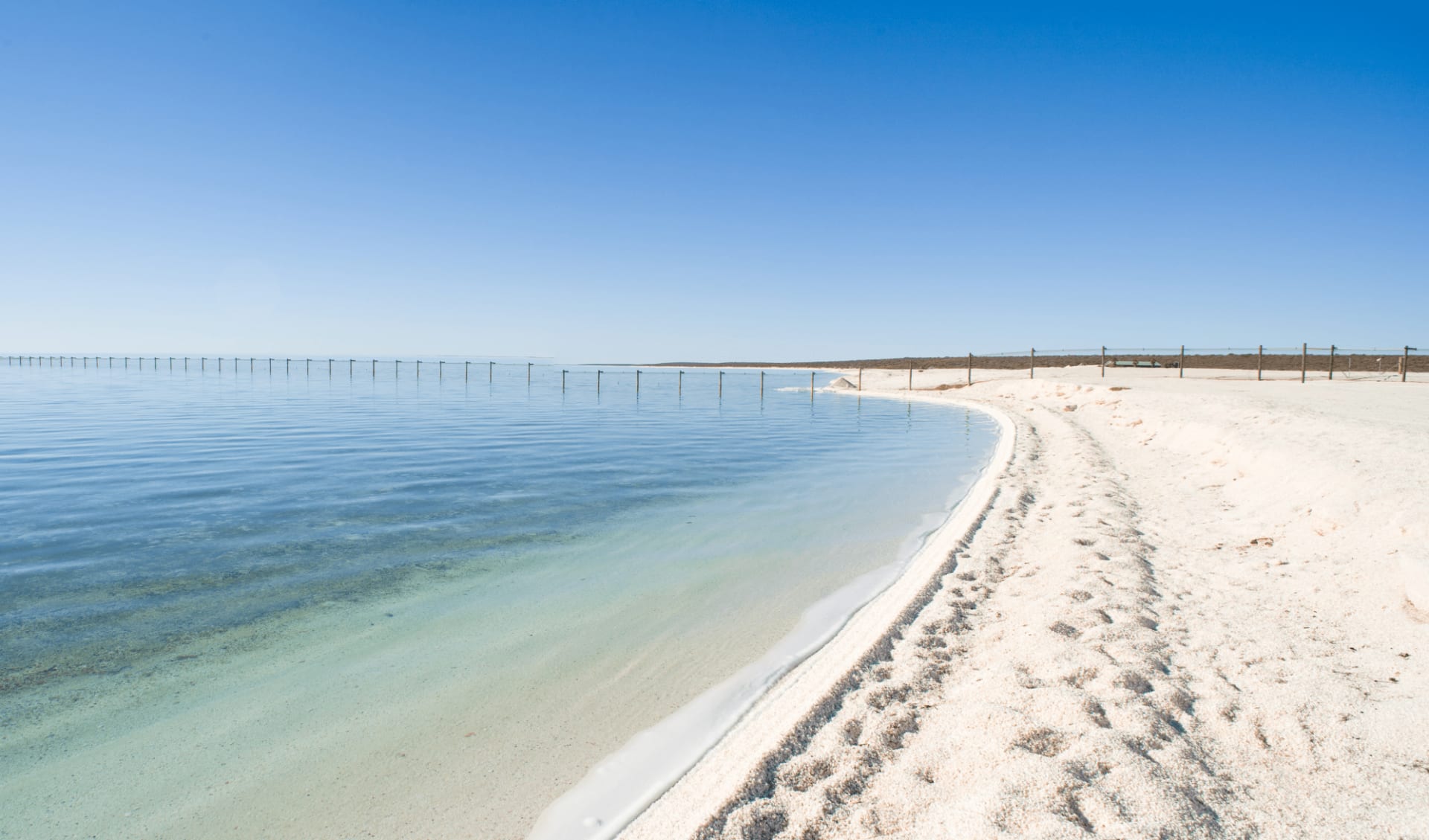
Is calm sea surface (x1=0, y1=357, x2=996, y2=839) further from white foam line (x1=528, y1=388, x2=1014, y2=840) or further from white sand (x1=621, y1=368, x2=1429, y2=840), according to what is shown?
white sand (x1=621, y1=368, x2=1429, y2=840)

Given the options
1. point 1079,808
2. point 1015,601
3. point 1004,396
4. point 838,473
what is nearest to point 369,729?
point 1079,808

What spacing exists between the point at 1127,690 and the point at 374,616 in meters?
5.54

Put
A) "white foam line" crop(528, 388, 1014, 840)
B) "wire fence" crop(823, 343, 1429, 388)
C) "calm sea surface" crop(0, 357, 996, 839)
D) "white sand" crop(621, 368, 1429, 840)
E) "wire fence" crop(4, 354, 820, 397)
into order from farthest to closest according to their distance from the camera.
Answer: "wire fence" crop(4, 354, 820, 397)
"wire fence" crop(823, 343, 1429, 388)
"calm sea surface" crop(0, 357, 996, 839)
"white foam line" crop(528, 388, 1014, 840)
"white sand" crop(621, 368, 1429, 840)

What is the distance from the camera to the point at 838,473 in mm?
13406

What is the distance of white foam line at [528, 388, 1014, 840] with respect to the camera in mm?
3076

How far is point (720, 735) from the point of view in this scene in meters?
3.86

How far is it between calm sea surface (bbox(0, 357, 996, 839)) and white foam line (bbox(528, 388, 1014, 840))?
6.7 inches

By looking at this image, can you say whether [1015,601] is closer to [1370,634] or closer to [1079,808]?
[1370,634]

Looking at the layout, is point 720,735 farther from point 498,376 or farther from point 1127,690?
point 498,376

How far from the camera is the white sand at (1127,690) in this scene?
2.71 m

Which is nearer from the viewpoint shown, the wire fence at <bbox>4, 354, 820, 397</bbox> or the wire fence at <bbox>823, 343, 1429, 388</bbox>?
the wire fence at <bbox>823, 343, 1429, 388</bbox>

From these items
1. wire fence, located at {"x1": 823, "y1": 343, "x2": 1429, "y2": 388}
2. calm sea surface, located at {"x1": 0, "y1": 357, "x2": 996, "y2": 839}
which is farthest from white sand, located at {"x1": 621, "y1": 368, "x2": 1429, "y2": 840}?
wire fence, located at {"x1": 823, "y1": 343, "x2": 1429, "y2": 388}

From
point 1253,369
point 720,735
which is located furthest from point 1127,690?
point 1253,369

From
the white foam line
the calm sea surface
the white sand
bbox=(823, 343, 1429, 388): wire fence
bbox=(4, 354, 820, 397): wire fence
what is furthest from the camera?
bbox=(4, 354, 820, 397): wire fence
